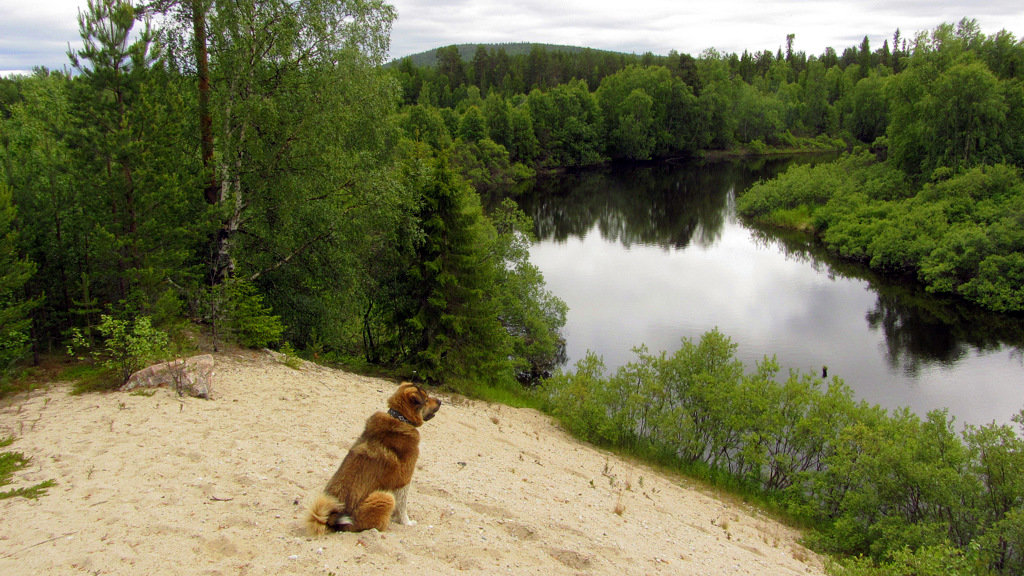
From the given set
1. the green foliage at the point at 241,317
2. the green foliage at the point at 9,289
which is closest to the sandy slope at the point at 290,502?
the green foliage at the point at 9,289

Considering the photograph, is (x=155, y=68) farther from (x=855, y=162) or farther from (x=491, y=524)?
(x=855, y=162)

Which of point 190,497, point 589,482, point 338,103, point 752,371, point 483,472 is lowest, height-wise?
point 752,371

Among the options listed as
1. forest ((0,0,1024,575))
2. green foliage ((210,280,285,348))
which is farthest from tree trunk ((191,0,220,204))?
green foliage ((210,280,285,348))

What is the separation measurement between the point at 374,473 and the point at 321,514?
594 millimetres

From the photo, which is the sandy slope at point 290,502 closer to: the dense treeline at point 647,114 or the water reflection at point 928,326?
the water reflection at point 928,326

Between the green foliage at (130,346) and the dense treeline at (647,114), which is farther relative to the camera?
the dense treeline at (647,114)

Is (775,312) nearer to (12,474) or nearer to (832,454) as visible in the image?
(832,454)

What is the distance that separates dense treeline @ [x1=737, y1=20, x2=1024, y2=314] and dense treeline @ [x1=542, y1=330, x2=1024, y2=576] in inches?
902

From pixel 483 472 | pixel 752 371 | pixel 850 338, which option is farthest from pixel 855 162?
pixel 483 472

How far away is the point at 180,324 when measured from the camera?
36.8 feet

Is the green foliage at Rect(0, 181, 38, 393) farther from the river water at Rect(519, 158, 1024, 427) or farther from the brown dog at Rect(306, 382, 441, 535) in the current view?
the river water at Rect(519, 158, 1024, 427)

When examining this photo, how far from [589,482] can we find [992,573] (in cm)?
617

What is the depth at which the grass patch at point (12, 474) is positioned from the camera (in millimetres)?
6070

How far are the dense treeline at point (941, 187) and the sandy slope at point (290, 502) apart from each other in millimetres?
28726
